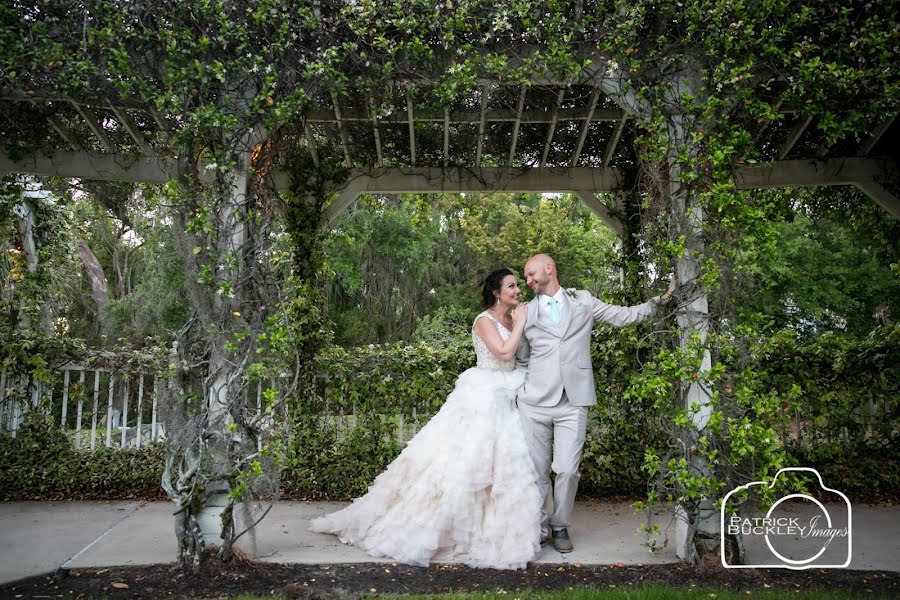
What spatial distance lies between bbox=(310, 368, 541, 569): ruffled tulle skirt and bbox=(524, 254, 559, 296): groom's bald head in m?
0.64

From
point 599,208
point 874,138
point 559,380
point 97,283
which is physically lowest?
point 559,380

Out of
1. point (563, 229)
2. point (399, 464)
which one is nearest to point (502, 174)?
point (399, 464)

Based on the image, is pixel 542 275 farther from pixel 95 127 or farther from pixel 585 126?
pixel 95 127

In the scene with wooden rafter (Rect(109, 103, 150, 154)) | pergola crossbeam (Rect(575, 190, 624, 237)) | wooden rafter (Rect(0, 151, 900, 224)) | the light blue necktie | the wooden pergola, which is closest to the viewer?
the light blue necktie

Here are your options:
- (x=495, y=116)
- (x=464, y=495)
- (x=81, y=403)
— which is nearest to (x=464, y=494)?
(x=464, y=495)

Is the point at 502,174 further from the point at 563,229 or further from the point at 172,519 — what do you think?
the point at 563,229

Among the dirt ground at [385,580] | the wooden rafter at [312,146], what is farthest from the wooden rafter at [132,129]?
the dirt ground at [385,580]

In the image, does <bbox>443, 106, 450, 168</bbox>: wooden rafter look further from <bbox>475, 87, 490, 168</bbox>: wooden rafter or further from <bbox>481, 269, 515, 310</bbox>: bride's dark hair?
<bbox>481, 269, 515, 310</bbox>: bride's dark hair

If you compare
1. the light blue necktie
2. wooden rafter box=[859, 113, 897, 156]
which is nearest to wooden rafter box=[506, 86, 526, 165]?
A: the light blue necktie

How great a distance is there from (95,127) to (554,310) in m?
4.05

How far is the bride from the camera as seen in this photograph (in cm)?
394

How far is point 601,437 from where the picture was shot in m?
5.66

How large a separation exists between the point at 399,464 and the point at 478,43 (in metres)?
2.70

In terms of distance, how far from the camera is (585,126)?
18.7 ft
